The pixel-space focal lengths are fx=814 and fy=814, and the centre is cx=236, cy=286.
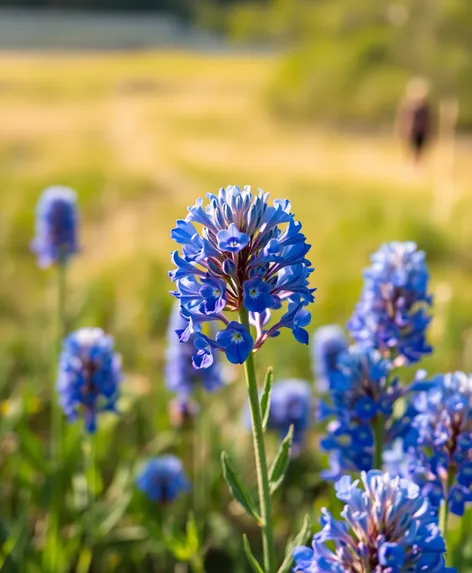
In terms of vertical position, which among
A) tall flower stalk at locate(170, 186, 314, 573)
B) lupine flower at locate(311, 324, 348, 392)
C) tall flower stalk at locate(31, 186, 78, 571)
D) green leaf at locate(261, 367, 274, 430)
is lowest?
green leaf at locate(261, 367, 274, 430)

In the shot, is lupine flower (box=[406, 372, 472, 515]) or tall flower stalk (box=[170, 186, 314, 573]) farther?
lupine flower (box=[406, 372, 472, 515])

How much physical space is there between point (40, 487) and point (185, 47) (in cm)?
739

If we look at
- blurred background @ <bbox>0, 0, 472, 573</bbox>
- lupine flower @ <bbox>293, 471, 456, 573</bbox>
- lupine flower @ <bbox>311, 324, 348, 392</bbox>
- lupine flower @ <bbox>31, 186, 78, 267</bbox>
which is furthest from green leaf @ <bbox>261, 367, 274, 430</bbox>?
lupine flower @ <bbox>31, 186, 78, 267</bbox>

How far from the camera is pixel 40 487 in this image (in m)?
2.73

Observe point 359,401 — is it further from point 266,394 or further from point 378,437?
point 266,394

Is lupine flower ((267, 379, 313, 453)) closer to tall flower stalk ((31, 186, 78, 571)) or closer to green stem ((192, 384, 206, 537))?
green stem ((192, 384, 206, 537))

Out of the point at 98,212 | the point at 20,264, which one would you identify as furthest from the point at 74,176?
the point at 20,264

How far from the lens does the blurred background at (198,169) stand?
9.95ft

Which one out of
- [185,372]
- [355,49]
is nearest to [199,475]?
[185,372]

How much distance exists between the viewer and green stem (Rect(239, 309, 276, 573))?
1223 millimetres

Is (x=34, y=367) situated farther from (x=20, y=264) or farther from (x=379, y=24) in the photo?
(x=379, y=24)

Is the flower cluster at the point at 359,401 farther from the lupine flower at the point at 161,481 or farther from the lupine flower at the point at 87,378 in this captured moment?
the lupine flower at the point at 161,481

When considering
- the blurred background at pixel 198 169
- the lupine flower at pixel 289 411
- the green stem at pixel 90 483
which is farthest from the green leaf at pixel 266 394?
the lupine flower at pixel 289 411

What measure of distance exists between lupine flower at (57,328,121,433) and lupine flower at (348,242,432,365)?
791 millimetres
